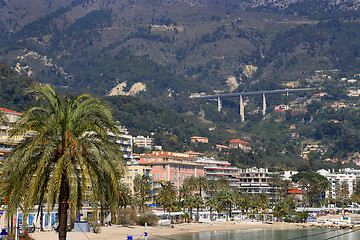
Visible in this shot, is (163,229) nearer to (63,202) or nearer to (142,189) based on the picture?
(142,189)

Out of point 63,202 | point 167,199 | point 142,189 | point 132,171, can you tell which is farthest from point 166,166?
point 63,202

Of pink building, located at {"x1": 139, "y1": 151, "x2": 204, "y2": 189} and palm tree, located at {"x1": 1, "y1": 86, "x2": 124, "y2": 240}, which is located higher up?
pink building, located at {"x1": 139, "y1": 151, "x2": 204, "y2": 189}

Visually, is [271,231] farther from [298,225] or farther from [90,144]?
[90,144]

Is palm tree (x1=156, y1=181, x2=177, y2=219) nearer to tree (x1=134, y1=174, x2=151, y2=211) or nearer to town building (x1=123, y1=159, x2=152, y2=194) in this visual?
tree (x1=134, y1=174, x2=151, y2=211)

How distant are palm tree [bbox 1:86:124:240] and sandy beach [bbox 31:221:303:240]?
1977 inches

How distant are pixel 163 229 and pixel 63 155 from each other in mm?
97921

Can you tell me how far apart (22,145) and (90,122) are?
116 inches

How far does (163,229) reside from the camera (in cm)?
12262

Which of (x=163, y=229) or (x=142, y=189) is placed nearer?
(x=163, y=229)

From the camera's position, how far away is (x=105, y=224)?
368 feet

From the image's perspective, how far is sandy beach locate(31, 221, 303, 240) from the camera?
8382 centimetres

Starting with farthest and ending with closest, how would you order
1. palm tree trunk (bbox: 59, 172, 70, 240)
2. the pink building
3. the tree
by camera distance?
the pink building → the tree → palm tree trunk (bbox: 59, 172, 70, 240)

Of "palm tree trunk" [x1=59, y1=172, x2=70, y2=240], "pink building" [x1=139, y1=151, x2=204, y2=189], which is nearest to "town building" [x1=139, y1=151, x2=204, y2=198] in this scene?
"pink building" [x1=139, y1=151, x2=204, y2=189]

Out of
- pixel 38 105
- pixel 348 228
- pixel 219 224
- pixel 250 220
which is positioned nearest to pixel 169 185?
pixel 219 224
